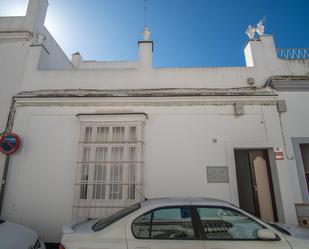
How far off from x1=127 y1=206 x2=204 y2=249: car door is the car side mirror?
79 centimetres

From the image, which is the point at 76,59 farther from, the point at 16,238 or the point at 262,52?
the point at 16,238

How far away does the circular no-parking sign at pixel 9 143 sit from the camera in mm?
5633

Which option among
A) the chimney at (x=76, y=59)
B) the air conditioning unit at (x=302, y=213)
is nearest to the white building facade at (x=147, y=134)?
the air conditioning unit at (x=302, y=213)

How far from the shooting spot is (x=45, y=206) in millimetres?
5395

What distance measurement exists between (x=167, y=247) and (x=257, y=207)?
4.83 metres

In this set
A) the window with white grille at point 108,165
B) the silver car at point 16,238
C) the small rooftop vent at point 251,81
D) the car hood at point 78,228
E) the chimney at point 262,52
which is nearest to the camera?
the car hood at point 78,228

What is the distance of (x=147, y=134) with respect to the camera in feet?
19.3

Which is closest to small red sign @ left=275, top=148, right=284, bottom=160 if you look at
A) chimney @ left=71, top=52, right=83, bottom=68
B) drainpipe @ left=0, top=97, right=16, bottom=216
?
drainpipe @ left=0, top=97, right=16, bottom=216

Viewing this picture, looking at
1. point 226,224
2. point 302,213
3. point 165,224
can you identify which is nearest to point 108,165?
point 165,224

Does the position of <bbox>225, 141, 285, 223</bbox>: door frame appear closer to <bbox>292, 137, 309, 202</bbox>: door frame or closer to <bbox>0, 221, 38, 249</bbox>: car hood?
<bbox>292, 137, 309, 202</bbox>: door frame

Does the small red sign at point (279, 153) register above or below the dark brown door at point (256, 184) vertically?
above

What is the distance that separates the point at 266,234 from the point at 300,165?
12.4 ft

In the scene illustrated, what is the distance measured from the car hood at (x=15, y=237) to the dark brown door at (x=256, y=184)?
5.75 meters

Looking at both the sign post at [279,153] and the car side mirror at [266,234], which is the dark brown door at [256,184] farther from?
the car side mirror at [266,234]
